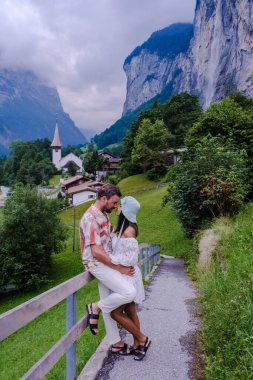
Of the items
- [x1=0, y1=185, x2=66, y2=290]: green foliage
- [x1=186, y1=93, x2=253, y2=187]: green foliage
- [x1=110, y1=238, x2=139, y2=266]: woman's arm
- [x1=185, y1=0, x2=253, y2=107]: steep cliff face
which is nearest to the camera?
[x1=110, y1=238, x2=139, y2=266]: woman's arm

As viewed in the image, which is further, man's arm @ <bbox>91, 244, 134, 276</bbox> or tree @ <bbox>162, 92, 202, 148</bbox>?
tree @ <bbox>162, 92, 202, 148</bbox>

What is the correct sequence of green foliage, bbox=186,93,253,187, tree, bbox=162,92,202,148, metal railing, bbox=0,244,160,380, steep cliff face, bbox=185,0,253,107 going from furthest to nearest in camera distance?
steep cliff face, bbox=185,0,253,107, tree, bbox=162,92,202,148, green foliage, bbox=186,93,253,187, metal railing, bbox=0,244,160,380

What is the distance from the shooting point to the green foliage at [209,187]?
1477 cm

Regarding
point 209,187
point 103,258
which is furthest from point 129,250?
point 209,187

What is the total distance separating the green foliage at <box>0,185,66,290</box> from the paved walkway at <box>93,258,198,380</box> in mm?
15985

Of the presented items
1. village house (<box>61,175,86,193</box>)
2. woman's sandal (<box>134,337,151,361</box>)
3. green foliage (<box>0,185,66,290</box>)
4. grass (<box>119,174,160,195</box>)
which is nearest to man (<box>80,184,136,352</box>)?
woman's sandal (<box>134,337,151,361</box>)

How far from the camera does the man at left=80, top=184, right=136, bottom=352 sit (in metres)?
3.80

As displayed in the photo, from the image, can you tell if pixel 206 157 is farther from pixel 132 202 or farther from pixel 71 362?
pixel 71 362

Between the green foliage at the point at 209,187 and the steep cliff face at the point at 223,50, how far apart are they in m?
73.2

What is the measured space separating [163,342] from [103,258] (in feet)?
6.05

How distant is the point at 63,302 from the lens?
1756 cm

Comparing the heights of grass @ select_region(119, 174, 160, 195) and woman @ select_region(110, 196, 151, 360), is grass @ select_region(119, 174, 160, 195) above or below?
above

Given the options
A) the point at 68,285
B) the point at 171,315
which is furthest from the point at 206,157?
the point at 68,285

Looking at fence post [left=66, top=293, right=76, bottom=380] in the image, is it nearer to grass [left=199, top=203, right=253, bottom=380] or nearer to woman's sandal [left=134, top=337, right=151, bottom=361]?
woman's sandal [left=134, top=337, right=151, bottom=361]
